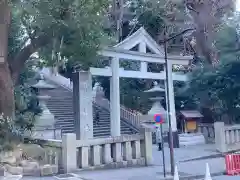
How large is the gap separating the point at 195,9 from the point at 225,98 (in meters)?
8.04

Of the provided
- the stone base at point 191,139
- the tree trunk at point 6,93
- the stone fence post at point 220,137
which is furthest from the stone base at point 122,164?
the stone base at point 191,139

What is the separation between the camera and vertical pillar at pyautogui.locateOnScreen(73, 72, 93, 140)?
13.8m

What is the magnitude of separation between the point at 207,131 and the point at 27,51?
14439mm

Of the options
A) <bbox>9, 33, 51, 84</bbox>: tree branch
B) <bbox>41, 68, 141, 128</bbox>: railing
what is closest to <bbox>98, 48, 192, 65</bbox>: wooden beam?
<bbox>9, 33, 51, 84</bbox>: tree branch

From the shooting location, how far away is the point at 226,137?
55.5 feet

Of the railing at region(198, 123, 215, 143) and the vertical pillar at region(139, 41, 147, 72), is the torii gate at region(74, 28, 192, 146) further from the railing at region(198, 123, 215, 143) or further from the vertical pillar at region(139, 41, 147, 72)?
the railing at region(198, 123, 215, 143)

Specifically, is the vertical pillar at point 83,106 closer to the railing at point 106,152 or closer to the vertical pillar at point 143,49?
the railing at point 106,152

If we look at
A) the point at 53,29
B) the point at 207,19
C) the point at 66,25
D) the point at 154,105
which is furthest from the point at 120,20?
the point at 66,25

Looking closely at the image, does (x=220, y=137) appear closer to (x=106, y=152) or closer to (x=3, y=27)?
(x=106, y=152)

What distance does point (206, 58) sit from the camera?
22.6 m

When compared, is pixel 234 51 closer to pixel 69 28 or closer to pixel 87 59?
pixel 87 59

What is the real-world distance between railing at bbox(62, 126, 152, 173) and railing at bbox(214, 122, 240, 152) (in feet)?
17.3

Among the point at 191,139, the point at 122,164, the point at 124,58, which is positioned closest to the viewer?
the point at 122,164

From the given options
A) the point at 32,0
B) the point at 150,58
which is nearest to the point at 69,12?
the point at 32,0
